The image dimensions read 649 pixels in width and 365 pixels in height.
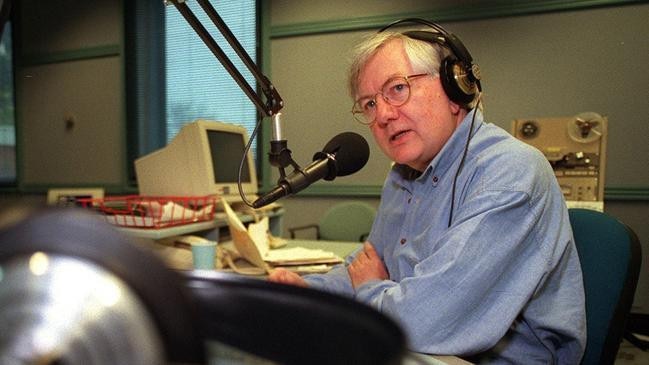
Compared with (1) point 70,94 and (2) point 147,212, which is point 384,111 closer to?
(2) point 147,212

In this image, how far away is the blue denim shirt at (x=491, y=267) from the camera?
0.75m

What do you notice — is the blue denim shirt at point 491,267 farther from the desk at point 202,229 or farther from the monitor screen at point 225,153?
the monitor screen at point 225,153

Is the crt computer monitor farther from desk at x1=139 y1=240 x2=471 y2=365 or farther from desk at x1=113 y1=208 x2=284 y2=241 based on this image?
desk at x1=139 y1=240 x2=471 y2=365

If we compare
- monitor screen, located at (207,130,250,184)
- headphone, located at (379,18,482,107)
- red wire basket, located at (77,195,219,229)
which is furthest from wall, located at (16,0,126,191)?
headphone, located at (379,18,482,107)

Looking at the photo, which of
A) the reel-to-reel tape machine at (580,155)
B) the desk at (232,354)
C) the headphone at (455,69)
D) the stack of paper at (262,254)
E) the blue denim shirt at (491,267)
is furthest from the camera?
the reel-to-reel tape machine at (580,155)

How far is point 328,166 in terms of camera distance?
35.2 inches

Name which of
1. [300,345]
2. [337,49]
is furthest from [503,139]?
[337,49]

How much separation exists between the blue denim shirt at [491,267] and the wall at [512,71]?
1.79 m

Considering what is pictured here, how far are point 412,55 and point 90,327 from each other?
94 cm

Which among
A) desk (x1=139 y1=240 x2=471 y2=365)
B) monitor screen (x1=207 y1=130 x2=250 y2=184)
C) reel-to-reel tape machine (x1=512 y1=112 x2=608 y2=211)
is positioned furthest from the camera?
reel-to-reel tape machine (x1=512 y1=112 x2=608 y2=211)

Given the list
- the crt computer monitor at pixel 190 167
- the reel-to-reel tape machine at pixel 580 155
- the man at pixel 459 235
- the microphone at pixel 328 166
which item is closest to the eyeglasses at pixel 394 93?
the man at pixel 459 235

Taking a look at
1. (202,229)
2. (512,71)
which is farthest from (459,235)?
(512,71)

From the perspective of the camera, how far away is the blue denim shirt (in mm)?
750

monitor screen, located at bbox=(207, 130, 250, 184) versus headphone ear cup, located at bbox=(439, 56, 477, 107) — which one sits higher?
headphone ear cup, located at bbox=(439, 56, 477, 107)
